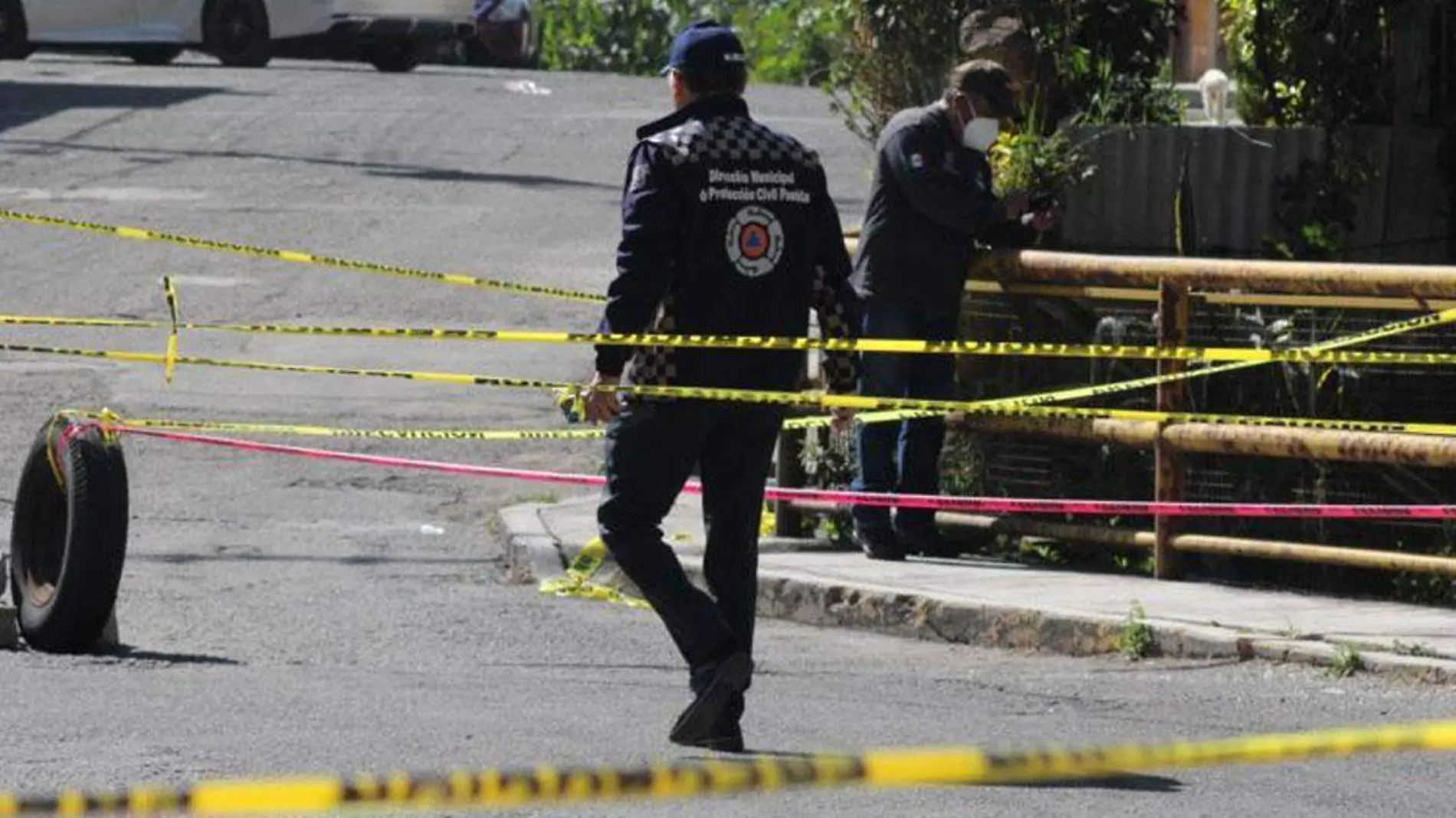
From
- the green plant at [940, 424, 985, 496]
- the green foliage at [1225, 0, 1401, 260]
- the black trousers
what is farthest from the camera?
the green foliage at [1225, 0, 1401, 260]

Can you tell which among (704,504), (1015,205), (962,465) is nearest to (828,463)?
(962,465)

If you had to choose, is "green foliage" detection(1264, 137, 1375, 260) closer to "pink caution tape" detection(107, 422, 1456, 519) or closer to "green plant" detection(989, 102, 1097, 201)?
"green plant" detection(989, 102, 1097, 201)

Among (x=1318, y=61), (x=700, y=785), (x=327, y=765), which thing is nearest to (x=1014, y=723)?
(x=327, y=765)

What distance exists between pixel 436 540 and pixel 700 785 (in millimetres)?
8371

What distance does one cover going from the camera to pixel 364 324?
17016 mm

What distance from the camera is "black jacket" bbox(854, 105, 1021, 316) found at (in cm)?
1036

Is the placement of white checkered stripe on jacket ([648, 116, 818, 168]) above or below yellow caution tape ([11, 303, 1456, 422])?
above

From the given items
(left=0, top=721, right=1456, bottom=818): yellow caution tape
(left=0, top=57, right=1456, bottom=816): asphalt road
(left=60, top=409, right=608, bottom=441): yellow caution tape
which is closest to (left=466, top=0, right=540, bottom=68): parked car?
(left=0, top=57, right=1456, bottom=816): asphalt road

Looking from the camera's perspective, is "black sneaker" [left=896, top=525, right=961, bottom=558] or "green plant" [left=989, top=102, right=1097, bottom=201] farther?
"green plant" [left=989, top=102, right=1097, bottom=201]

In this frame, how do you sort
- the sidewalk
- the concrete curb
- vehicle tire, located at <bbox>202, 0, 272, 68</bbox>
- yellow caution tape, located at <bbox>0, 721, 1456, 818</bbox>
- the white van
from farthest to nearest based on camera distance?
vehicle tire, located at <bbox>202, 0, 272, 68</bbox>
the white van
the concrete curb
the sidewalk
yellow caution tape, located at <bbox>0, 721, 1456, 818</bbox>

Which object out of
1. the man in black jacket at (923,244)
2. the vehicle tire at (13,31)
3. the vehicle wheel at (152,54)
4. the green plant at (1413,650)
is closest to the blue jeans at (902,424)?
the man in black jacket at (923,244)

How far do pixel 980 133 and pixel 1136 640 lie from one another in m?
1.97

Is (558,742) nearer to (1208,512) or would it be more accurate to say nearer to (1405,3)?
(1208,512)

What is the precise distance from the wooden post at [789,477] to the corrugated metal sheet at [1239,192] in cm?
145
